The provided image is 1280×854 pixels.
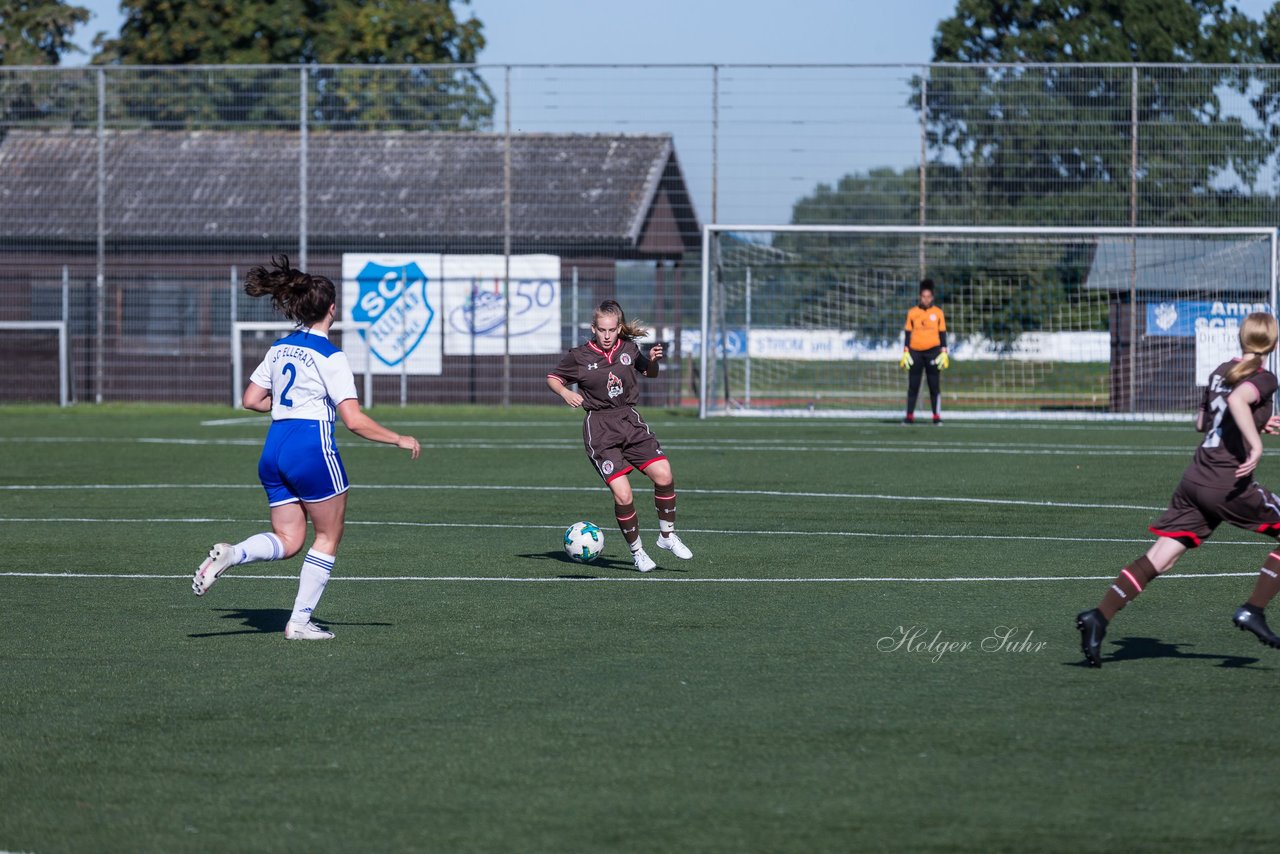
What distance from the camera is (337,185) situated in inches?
1359

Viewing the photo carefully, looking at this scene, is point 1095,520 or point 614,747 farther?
point 1095,520

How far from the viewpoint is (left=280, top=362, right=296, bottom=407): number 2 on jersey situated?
757 cm

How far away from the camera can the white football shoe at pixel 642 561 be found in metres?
10.1

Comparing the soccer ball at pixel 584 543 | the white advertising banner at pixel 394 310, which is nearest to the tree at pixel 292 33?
the white advertising banner at pixel 394 310

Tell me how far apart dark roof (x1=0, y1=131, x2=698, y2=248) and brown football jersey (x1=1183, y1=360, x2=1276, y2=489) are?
24.3 m

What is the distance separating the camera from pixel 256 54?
4641 centimetres

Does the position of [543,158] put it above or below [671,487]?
above

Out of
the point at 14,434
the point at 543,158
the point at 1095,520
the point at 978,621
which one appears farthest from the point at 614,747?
the point at 543,158

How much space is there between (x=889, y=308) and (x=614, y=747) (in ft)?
80.8

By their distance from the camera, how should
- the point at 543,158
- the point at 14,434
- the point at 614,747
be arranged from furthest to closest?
the point at 543,158 → the point at 14,434 → the point at 614,747

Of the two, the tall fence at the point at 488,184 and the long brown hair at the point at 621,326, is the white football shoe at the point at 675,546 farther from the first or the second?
the tall fence at the point at 488,184

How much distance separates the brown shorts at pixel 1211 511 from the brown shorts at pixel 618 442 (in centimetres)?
406

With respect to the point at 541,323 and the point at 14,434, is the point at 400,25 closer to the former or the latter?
the point at 541,323

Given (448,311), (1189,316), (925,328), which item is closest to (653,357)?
(925,328)
